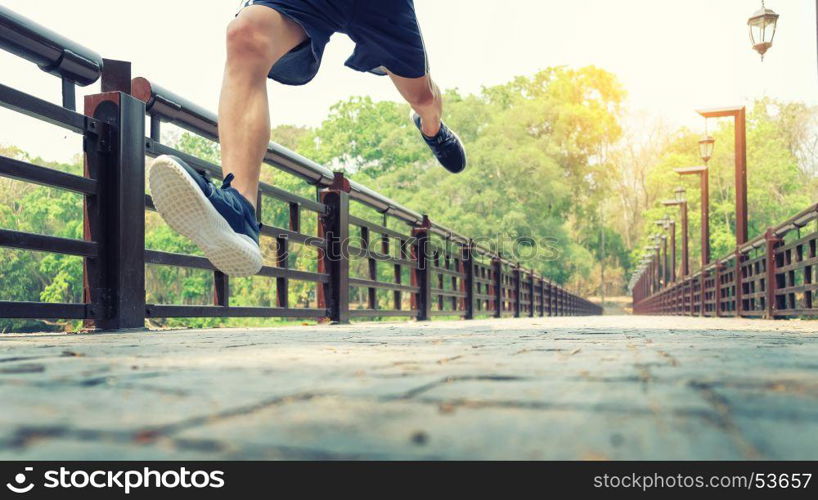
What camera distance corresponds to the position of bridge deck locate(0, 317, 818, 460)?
0.68 meters

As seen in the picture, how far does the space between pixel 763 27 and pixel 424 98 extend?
8.71m

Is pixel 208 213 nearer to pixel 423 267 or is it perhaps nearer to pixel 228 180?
pixel 228 180

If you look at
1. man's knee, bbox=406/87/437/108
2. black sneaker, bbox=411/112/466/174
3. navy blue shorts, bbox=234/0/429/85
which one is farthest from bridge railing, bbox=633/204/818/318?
navy blue shorts, bbox=234/0/429/85

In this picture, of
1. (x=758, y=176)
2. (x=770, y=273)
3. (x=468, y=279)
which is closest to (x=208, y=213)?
(x=770, y=273)

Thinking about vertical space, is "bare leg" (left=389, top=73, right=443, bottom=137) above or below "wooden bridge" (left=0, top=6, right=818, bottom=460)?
above

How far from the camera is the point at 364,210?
3531 cm

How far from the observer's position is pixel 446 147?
386cm

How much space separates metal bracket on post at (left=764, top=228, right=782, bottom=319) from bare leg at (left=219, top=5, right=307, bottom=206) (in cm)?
719

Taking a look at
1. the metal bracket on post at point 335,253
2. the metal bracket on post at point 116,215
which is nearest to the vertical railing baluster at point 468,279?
the metal bracket on post at point 335,253

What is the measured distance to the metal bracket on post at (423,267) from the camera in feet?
26.2

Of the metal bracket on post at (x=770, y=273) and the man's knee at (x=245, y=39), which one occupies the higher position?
the man's knee at (x=245, y=39)
